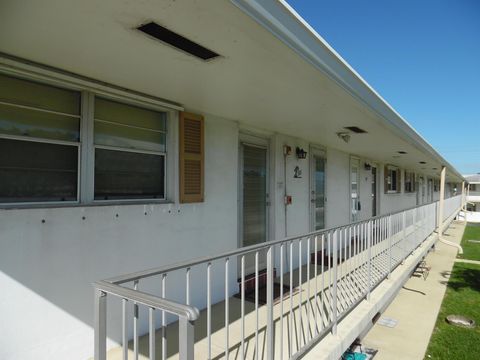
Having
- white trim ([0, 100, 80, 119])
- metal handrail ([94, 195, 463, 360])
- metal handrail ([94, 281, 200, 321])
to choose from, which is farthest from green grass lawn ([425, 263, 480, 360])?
white trim ([0, 100, 80, 119])

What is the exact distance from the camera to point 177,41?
2.10 m

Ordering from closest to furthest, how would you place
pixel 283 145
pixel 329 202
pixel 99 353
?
pixel 99 353 → pixel 283 145 → pixel 329 202

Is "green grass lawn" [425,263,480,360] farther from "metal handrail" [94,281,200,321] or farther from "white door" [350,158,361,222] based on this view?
"metal handrail" [94,281,200,321]

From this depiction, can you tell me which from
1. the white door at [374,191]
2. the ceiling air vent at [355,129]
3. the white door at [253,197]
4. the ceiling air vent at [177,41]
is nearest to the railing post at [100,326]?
the ceiling air vent at [177,41]

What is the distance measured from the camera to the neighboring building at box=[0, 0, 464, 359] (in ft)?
6.32

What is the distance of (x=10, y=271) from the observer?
2342 millimetres

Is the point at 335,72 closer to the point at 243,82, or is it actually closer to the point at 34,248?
the point at 243,82

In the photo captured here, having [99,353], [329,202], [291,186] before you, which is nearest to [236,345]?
[99,353]

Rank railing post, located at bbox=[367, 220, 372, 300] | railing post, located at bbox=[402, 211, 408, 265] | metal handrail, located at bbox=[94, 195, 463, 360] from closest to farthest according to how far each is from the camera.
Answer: metal handrail, located at bbox=[94, 195, 463, 360] < railing post, located at bbox=[367, 220, 372, 300] < railing post, located at bbox=[402, 211, 408, 265]

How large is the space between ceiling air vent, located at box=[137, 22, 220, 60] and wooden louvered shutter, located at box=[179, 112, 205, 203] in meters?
1.38

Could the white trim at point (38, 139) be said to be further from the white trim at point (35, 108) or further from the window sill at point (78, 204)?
the window sill at point (78, 204)

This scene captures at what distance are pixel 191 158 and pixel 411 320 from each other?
354 cm

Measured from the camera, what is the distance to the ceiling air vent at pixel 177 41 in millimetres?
1924

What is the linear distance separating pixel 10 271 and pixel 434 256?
9.13 m
